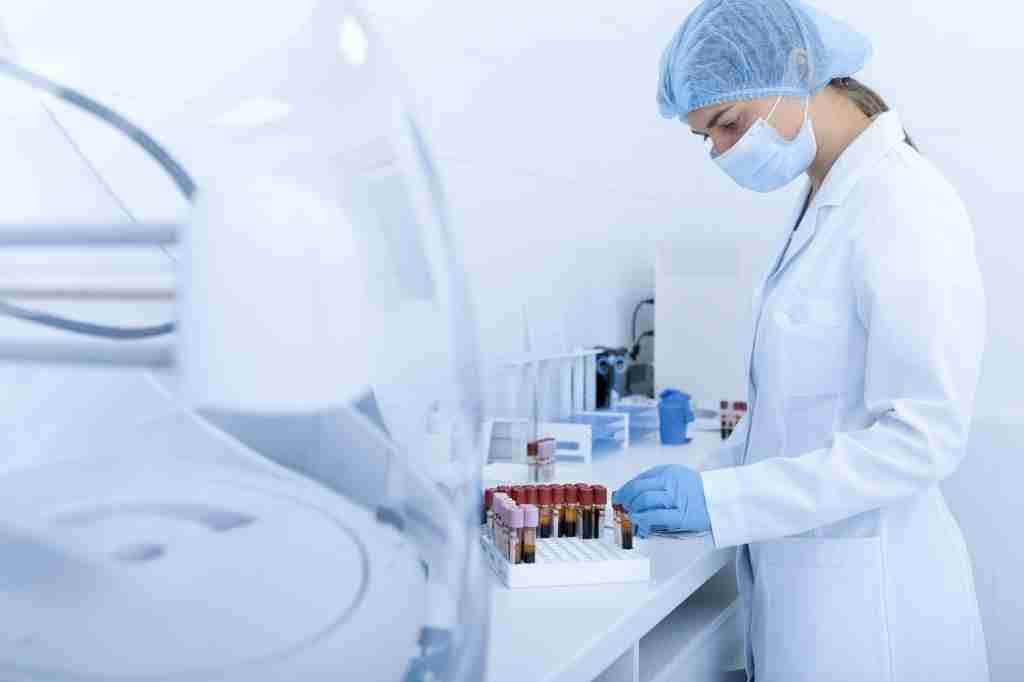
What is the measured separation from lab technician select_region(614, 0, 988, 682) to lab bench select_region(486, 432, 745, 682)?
6 centimetres

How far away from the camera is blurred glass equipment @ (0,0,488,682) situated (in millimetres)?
346

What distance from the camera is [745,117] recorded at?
1345 mm

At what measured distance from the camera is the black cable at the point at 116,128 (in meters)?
0.37

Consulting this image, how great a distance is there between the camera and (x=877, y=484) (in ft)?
3.69

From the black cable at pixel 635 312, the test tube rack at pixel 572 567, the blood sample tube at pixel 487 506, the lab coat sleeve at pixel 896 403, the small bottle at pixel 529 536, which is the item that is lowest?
the test tube rack at pixel 572 567

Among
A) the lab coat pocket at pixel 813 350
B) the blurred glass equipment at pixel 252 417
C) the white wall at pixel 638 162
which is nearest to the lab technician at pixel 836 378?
the lab coat pocket at pixel 813 350

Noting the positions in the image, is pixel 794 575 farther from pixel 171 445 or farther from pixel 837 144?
pixel 171 445

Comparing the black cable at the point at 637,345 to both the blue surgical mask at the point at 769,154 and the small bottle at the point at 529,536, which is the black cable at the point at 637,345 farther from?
the small bottle at the point at 529,536

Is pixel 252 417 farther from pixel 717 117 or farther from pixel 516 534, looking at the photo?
pixel 717 117

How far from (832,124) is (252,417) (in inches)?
47.6

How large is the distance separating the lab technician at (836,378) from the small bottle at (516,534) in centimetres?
21

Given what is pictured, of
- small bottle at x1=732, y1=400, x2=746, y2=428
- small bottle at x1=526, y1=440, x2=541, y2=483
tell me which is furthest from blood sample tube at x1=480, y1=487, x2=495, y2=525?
small bottle at x1=732, y1=400, x2=746, y2=428

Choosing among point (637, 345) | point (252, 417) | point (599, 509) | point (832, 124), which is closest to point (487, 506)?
point (599, 509)

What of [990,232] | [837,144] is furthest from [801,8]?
[990,232]
